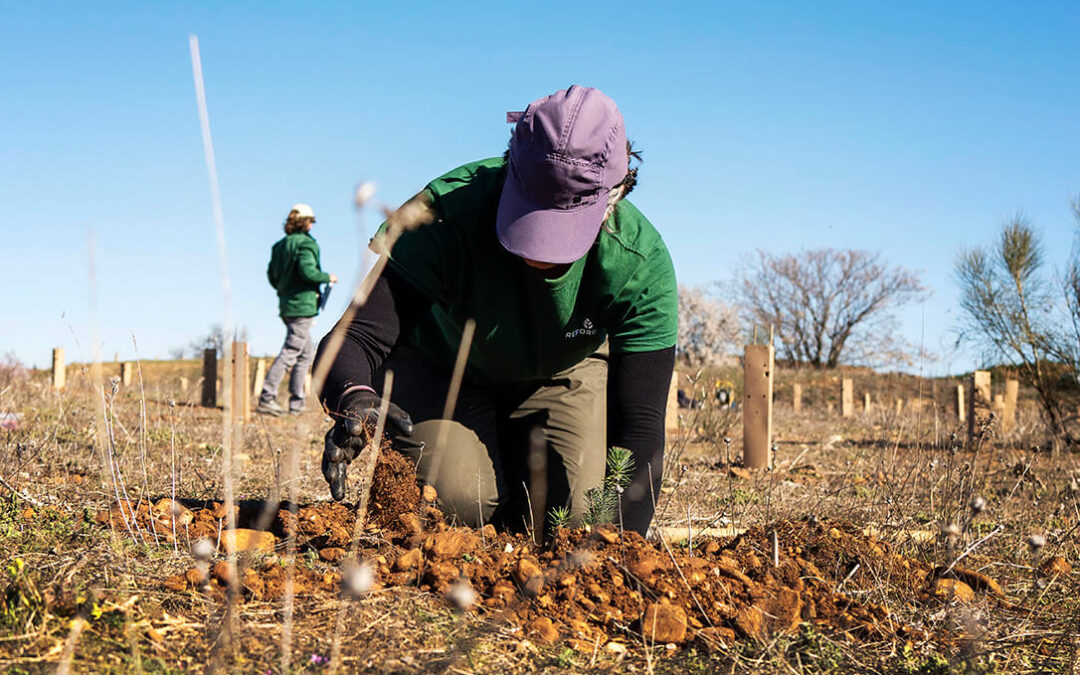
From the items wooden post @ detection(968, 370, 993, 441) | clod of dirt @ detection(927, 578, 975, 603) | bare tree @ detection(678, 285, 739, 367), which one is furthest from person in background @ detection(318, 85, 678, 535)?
bare tree @ detection(678, 285, 739, 367)

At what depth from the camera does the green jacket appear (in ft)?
25.6

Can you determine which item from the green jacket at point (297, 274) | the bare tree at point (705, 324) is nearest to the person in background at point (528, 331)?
the green jacket at point (297, 274)

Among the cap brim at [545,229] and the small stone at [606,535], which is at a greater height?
the cap brim at [545,229]

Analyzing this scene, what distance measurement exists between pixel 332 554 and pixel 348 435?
0.33m

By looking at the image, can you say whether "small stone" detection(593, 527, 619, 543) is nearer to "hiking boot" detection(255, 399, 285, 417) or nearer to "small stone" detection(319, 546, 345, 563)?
"small stone" detection(319, 546, 345, 563)

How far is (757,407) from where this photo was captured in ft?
20.2

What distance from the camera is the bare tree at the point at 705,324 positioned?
132 ft

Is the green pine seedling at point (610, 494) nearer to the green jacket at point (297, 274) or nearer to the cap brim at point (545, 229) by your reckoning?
the cap brim at point (545, 229)

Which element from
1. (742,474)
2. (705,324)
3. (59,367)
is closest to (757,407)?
(742,474)

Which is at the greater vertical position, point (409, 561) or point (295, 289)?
point (295, 289)

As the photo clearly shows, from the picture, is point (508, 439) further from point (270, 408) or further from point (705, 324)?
point (705, 324)

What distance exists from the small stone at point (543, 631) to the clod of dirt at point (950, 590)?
3.49ft

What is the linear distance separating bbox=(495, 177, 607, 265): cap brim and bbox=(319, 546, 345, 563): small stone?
95cm

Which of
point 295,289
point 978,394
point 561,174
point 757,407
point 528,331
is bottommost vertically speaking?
point 757,407
